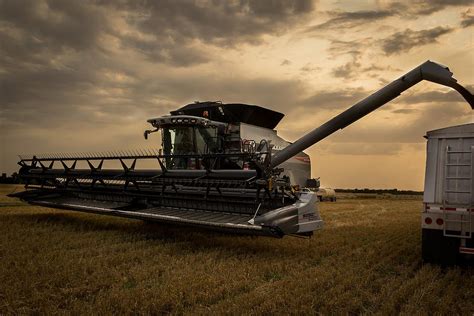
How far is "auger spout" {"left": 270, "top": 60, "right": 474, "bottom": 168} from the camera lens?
232 inches

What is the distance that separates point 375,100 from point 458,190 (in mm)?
1707

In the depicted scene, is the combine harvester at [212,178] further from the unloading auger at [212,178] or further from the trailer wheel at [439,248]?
the trailer wheel at [439,248]

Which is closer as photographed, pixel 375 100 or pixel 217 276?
pixel 217 276

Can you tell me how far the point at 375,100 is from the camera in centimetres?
600

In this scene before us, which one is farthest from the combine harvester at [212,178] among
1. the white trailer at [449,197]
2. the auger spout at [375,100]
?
the white trailer at [449,197]

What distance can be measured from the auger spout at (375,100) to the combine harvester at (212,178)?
14 millimetres

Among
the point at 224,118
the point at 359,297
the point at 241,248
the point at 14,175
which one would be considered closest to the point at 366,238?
the point at 241,248

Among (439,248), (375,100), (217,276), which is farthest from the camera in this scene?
(375,100)

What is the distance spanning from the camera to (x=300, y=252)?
19.1 ft

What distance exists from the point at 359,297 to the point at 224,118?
24.3ft

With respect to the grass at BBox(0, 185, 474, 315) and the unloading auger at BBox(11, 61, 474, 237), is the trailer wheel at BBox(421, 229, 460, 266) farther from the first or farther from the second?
the unloading auger at BBox(11, 61, 474, 237)

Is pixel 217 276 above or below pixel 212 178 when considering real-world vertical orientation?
below

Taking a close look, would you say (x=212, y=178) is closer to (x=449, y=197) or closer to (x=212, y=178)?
(x=212, y=178)

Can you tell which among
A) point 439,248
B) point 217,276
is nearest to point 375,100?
point 439,248
